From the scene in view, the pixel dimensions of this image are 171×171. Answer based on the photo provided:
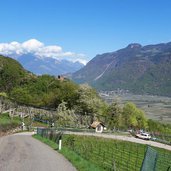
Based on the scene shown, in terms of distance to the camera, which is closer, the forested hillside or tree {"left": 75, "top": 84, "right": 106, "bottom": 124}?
the forested hillside

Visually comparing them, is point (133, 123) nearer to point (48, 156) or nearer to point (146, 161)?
point (48, 156)

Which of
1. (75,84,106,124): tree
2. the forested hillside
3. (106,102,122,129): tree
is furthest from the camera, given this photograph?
(106,102,122,129): tree

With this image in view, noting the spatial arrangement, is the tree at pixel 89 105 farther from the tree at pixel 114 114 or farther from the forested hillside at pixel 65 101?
the tree at pixel 114 114

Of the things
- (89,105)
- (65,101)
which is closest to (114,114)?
(89,105)

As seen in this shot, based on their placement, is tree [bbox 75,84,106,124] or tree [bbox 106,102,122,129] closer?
tree [bbox 75,84,106,124]

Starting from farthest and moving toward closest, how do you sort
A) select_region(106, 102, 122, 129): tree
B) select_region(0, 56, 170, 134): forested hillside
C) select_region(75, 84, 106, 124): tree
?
1. select_region(106, 102, 122, 129): tree
2. select_region(75, 84, 106, 124): tree
3. select_region(0, 56, 170, 134): forested hillside

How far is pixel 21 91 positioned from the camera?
14838 cm

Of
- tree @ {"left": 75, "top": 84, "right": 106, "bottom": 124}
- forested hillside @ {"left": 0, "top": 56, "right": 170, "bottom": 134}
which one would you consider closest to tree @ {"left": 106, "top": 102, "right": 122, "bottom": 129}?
forested hillside @ {"left": 0, "top": 56, "right": 170, "bottom": 134}

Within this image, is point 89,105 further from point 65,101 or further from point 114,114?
point 65,101

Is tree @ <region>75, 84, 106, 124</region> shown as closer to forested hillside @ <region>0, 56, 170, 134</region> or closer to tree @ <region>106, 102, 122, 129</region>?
forested hillside @ <region>0, 56, 170, 134</region>

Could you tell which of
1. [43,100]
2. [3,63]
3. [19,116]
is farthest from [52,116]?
[3,63]

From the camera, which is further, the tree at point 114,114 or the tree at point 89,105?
the tree at point 114,114

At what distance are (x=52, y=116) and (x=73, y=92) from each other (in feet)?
68.9

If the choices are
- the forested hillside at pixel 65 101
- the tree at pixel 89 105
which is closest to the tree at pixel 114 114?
the forested hillside at pixel 65 101
